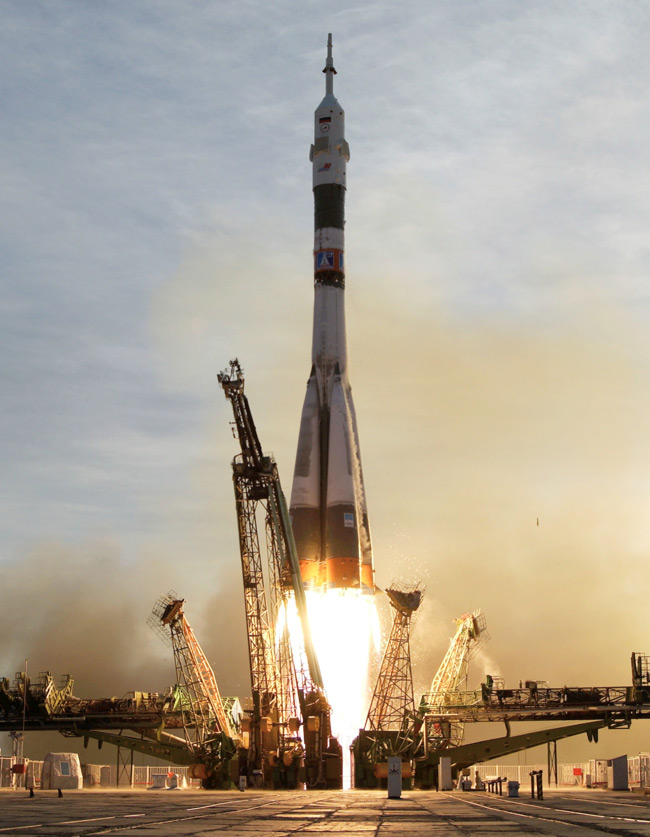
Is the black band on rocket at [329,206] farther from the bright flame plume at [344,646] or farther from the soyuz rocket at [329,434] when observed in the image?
the bright flame plume at [344,646]

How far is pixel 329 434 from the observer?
319ft

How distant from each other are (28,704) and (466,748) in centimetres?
4314

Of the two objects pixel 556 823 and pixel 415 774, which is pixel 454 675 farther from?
pixel 556 823

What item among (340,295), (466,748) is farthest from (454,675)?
(340,295)

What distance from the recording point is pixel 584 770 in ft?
351

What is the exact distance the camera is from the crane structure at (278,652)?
87500 millimetres

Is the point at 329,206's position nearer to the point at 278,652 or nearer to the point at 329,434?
the point at 329,434

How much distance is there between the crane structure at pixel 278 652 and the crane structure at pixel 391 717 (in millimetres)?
3139

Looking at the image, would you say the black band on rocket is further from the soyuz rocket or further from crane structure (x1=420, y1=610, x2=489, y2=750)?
crane structure (x1=420, y1=610, x2=489, y2=750)

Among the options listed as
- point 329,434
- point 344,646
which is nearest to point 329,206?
point 329,434

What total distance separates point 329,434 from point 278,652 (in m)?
20.2

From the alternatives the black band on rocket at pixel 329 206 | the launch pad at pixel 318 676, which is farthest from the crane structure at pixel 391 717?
the black band on rocket at pixel 329 206

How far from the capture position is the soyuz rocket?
93.6 metres

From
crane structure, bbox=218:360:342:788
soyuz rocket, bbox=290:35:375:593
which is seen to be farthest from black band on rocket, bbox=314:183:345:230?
crane structure, bbox=218:360:342:788
